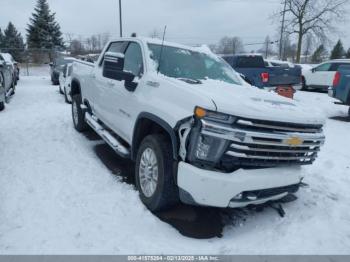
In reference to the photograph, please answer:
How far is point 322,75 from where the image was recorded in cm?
1653

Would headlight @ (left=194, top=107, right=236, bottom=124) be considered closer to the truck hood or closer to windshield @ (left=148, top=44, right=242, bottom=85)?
the truck hood

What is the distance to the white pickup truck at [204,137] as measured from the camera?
2887 millimetres

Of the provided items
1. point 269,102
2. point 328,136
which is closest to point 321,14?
point 328,136

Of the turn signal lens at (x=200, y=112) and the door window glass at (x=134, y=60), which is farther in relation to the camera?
the door window glass at (x=134, y=60)

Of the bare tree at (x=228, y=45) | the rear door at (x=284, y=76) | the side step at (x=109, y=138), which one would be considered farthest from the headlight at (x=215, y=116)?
the bare tree at (x=228, y=45)

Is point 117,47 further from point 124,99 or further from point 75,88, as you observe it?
point 75,88

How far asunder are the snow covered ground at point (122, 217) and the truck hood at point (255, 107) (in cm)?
118

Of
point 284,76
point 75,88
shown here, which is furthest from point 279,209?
point 284,76

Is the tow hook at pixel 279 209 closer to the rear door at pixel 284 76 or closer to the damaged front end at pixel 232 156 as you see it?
the damaged front end at pixel 232 156

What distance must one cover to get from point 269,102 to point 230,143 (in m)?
0.80

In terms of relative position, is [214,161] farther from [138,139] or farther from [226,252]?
[138,139]

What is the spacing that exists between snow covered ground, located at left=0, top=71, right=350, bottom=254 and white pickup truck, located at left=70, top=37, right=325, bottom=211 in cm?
37

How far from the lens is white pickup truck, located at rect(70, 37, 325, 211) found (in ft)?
9.47

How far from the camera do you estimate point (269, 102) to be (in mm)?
3338
